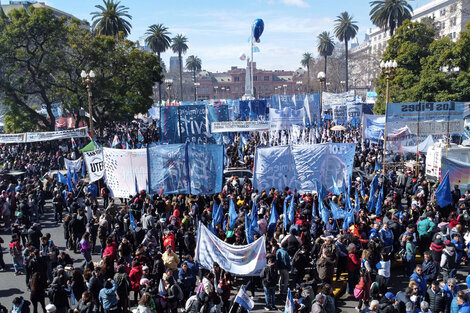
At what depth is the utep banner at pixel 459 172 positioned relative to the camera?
54.4 ft

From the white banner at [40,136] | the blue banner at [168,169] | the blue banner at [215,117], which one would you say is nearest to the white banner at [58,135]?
the white banner at [40,136]

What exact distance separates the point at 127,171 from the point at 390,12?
58.9 metres

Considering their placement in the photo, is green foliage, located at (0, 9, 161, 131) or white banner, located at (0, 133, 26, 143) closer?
white banner, located at (0, 133, 26, 143)

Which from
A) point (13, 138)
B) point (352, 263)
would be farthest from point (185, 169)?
point (13, 138)

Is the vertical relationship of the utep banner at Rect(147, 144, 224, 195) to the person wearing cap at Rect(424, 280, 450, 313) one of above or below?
above

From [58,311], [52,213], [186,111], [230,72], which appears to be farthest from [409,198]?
[230,72]

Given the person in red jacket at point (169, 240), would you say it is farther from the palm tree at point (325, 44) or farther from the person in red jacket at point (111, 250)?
the palm tree at point (325, 44)

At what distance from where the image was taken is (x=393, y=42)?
3828 centimetres

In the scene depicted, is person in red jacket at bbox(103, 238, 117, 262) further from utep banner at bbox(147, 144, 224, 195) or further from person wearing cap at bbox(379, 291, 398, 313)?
person wearing cap at bbox(379, 291, 398, 313)

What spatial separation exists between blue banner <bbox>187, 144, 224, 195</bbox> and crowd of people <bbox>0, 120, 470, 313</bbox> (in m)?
0.52

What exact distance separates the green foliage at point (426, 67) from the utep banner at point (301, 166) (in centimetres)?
1998

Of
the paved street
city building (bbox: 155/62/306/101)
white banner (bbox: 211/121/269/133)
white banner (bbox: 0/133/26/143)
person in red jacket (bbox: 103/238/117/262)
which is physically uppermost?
city building (bbox: 155/62/306/101)

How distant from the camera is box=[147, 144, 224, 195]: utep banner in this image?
14.7 metres

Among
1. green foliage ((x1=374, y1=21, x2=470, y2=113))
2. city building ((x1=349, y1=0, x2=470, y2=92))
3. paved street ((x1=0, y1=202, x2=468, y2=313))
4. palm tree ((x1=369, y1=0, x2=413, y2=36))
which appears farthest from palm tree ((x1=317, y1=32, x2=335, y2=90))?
paved street ((x1=0, y1=202, x2=468, y2=313))
